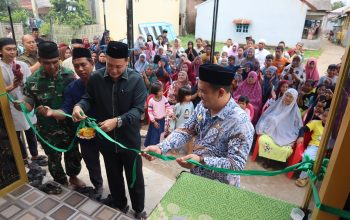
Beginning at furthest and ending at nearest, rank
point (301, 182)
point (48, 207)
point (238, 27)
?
point (238, 27) < point (301, 182) < point (48, 207)

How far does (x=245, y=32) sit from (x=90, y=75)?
2634 centimetres

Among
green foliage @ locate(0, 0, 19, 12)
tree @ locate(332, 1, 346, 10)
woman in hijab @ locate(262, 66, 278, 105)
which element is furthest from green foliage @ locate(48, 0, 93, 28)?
tree @ locate(332, 1, 346, 10)

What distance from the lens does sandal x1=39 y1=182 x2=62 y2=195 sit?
119 inches

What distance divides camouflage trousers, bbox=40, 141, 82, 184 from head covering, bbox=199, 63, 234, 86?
2.24m

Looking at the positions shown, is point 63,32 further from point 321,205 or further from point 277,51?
point 321,205

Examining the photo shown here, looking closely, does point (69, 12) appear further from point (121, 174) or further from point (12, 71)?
point (121, 174)

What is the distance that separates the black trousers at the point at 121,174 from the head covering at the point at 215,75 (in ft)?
4.59

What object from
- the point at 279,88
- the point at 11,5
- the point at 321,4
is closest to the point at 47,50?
the point at 279,88

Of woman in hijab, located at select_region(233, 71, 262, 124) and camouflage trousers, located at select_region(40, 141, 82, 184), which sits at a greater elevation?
woman in hijab, located at select_region(233, 71, 262, 124)

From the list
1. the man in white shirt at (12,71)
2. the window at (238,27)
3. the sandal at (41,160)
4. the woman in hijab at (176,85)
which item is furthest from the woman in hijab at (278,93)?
the window at (238,27)

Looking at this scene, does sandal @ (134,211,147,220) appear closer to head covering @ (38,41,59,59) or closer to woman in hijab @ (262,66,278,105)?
head covering @ (38,41,59,59)

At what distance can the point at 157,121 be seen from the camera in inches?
199

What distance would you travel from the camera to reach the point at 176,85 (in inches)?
225

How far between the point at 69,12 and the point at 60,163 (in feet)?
69.5
